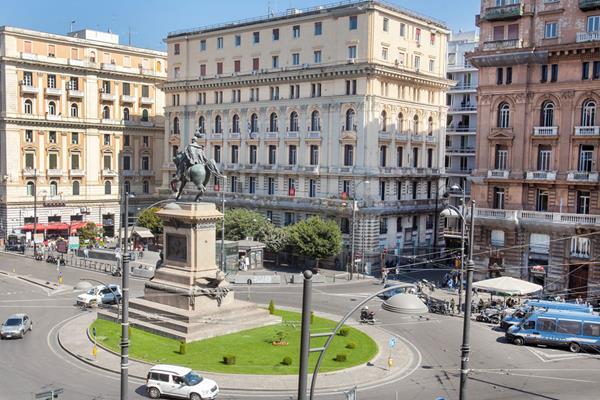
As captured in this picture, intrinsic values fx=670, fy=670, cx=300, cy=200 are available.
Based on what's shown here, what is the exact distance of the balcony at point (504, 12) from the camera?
57.2 m

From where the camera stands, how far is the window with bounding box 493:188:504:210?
2363 inches

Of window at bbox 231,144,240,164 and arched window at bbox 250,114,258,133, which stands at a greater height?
arched window at bbox 250,114,258,133

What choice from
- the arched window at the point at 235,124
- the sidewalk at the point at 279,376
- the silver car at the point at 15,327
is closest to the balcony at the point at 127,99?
the arched window at the point at 235,124

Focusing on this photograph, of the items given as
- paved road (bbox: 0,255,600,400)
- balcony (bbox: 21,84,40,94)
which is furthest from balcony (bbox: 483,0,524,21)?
balcony (bbox: 21,84,40,94)

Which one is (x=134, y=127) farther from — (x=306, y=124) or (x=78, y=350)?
(x=78, y=350)

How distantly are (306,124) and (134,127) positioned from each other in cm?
3434

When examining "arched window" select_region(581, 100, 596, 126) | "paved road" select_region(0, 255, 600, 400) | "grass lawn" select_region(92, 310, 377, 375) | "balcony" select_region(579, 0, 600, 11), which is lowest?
"paved road" select_region(0, 255, 600, 400)

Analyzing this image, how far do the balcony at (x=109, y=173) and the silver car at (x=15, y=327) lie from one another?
56569 millimetres

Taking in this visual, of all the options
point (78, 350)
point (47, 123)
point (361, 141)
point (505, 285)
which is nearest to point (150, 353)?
point (78, 350)

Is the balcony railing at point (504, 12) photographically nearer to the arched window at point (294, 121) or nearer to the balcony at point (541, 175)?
the balcony at point (541, 175)

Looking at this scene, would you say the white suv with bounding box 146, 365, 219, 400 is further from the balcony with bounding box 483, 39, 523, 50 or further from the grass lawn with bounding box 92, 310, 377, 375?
the balcony with bounding box 483, 39, 523, 50

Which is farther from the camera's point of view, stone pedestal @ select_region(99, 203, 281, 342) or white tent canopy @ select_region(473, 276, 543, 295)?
white tent canopy @ select_region(473, 276, 543, 295)

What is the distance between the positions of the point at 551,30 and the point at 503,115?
808 centimetres

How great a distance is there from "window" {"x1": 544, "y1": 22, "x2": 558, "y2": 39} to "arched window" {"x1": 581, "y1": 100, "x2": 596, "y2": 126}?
6.33 metres
